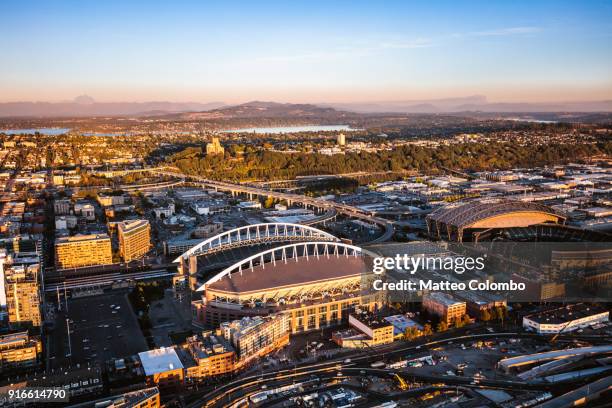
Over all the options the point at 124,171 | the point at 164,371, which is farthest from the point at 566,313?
the point at 124,171

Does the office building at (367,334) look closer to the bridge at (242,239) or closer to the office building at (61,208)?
the bridge at (242,239)

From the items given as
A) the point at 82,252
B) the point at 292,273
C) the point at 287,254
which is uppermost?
the point at 287,254

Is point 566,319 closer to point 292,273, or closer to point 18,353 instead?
point 292,273

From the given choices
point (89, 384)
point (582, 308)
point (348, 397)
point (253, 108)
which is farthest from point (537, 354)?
point (253, 108)

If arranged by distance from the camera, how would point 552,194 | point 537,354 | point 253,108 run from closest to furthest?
point 537,354
point 552,194
point 253,108

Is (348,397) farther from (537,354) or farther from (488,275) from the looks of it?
(488,275)

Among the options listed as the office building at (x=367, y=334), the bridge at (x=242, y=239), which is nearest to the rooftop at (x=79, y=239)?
the bridge at (x=242, y=239)
